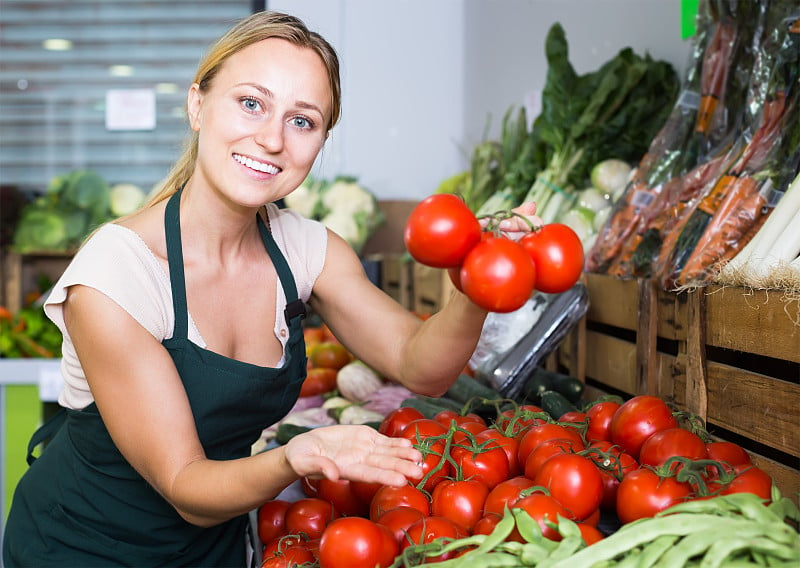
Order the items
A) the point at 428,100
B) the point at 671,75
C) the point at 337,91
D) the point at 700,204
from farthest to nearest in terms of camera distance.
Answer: the point at 428,100, the point at 671,75, the point at 700,204, the point at 337,91

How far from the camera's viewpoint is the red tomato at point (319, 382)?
3.26 m

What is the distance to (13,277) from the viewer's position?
449 centimetres

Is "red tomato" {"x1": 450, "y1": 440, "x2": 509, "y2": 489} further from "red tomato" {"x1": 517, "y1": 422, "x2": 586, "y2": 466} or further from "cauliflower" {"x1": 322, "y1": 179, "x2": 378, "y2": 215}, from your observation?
"cauliflower" {"x1": 322, "y1": 179, "x2": 378, "y2": 215}

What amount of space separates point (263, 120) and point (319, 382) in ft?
6.00

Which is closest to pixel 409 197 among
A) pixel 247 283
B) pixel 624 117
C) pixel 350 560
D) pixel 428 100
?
pixel 428 100

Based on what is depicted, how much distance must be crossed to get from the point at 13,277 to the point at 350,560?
153 inches

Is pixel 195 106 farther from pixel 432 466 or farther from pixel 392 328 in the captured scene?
pixel 432 466

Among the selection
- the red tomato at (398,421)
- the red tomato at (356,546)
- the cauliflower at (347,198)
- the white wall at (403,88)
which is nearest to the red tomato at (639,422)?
the red tomato at (398,421)

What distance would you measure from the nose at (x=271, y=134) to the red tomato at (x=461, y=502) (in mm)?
676

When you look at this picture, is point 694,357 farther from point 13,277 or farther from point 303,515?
point 13,277

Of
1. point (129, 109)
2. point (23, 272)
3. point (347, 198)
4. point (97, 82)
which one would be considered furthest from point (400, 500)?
point (97, 82)

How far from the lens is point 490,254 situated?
3.67ft

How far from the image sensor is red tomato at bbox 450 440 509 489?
1.46 metres

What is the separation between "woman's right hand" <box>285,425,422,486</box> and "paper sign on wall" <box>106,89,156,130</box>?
4142 millimetres
